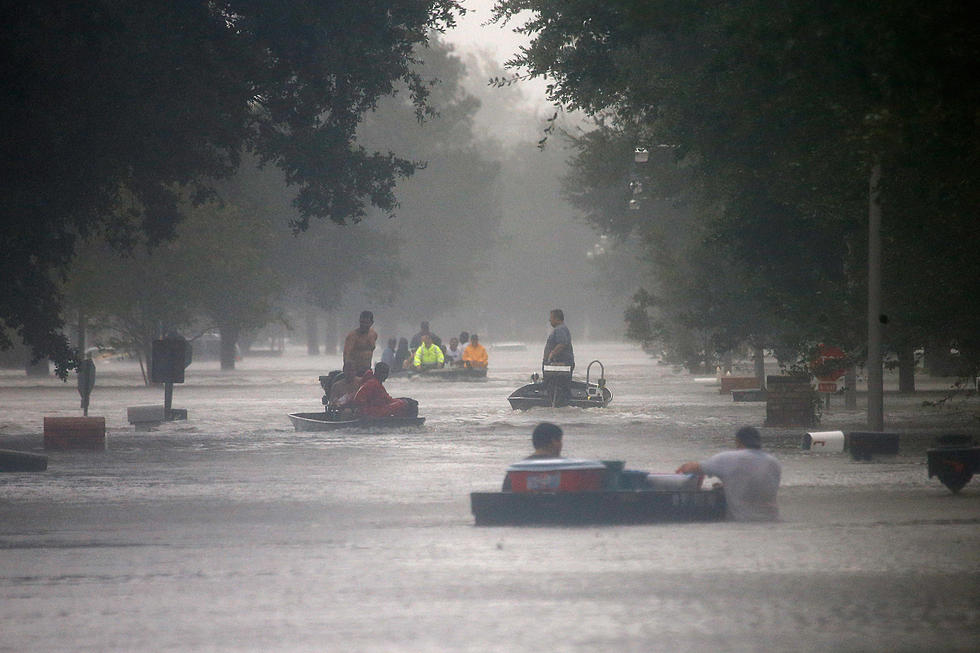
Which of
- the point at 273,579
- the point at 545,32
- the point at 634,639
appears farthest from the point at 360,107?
the point at 634,639

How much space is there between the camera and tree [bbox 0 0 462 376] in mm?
23344

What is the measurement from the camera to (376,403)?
2855cm

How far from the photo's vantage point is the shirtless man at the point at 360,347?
3047cm

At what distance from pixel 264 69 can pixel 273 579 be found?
18.1 m

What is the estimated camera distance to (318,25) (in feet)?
87.0

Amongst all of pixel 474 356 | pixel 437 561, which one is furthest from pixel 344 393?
pixel 474 356

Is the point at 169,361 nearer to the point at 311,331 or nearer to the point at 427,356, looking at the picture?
the point at 427,356

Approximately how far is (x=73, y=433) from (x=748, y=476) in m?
13.5

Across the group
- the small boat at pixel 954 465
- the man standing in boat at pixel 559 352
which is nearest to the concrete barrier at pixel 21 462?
the small boat at pixel 954 465

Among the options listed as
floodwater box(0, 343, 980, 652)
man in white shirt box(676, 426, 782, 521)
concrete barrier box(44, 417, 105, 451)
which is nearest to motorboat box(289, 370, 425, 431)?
floodwater box(0, 343, 980, 652)

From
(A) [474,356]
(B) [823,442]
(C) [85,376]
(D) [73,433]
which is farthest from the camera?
(A) [474,356]

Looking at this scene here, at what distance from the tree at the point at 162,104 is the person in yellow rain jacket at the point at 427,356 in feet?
85.4

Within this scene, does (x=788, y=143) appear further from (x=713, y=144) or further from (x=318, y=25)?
(x=318, y=25)

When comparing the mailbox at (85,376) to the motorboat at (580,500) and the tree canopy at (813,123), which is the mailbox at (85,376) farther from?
the motorboat at (580,500)
